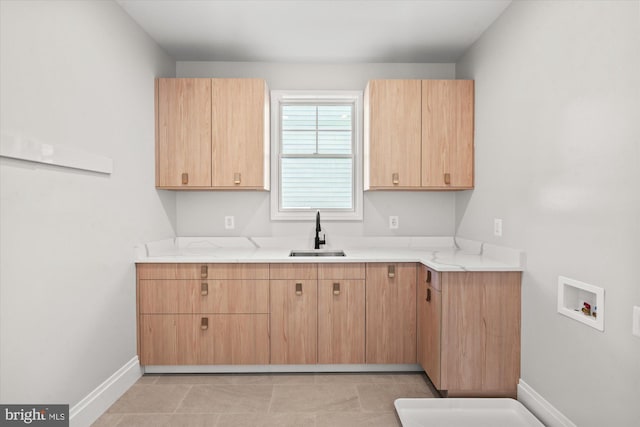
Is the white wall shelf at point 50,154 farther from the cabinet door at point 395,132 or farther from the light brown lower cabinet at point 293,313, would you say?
the cabinet door at point 395,132

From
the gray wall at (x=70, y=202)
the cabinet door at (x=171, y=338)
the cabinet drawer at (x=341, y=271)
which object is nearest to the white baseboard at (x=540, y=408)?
the cabinet drawer at (x=341, y=271)

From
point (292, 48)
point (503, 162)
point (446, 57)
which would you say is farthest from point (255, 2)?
point (503, 162)

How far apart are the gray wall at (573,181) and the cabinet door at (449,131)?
0.35m

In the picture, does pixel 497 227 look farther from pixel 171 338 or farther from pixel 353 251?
pixel 171 338

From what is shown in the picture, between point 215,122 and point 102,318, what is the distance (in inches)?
64.9

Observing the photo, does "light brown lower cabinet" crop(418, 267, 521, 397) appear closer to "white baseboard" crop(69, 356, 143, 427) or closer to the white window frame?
the white window frame

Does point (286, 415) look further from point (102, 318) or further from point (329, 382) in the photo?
point (102, 318)

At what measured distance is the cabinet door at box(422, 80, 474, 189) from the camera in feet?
9.78

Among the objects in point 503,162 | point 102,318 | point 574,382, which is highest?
point 503,162

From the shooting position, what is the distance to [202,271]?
2.64 metres

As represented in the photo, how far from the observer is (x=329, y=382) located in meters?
2.57

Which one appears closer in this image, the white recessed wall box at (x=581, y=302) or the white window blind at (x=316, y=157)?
the white recessed wall box at (x=581, y=302)

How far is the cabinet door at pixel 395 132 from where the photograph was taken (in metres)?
2.98

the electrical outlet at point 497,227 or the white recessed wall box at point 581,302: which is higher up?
the electrical outlet at point 497,227
